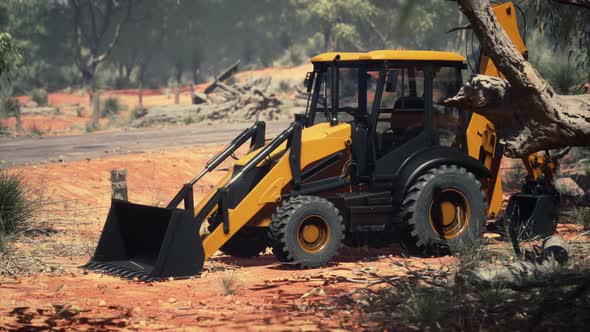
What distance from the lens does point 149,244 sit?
10891 millimetres

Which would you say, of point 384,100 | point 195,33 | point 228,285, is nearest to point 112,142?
point 384,100

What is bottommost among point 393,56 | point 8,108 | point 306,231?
point 306,231

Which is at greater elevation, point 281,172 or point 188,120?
point 281,172

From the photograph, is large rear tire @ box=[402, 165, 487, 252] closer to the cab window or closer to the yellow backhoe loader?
the yellow backhoe loader

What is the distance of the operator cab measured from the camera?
36.4 ft

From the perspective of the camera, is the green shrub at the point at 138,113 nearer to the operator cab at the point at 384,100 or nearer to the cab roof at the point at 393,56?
the operator cab at the point at 384,100

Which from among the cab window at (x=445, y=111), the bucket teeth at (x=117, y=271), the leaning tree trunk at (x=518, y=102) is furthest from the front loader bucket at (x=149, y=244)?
the leaning tree trunk at (x=518, y=102)

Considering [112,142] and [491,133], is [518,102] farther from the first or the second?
[112,142]

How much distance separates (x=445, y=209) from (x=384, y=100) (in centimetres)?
150

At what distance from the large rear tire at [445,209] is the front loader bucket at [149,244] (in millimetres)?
2564

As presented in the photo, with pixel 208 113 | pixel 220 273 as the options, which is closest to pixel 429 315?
pixel 220 273

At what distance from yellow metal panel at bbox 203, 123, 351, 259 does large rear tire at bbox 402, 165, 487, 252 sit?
1.07 m

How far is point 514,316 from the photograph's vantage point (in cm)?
732

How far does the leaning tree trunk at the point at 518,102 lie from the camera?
24.8 feet
